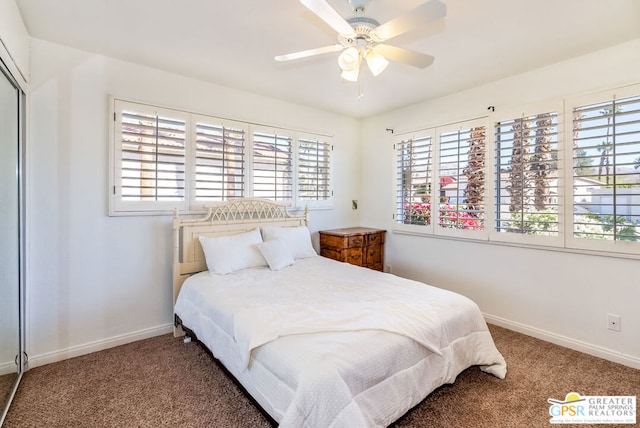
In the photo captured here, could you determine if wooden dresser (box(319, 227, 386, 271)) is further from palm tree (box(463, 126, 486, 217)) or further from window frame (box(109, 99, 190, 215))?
window frame (box(109, 99, 190, 215))

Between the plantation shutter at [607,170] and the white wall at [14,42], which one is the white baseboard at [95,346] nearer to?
the white wall at [14,42]

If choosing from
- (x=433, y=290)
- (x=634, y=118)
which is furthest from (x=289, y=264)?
(x=634, y=118)

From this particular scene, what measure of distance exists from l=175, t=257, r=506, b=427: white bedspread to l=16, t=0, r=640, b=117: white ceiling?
195 cm

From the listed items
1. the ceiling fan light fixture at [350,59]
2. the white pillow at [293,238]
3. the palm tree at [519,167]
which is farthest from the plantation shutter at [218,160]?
the palm tree at [519,167]

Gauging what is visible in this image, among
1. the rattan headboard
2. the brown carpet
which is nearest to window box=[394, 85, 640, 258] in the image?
the brown carpet

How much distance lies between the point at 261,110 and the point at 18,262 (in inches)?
103

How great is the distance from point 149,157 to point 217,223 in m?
0.89

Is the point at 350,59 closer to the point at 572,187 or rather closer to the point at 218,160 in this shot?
the point at 218,160

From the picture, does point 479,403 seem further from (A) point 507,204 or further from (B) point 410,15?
(B) point 410,15

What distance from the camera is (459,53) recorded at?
256 centimetres

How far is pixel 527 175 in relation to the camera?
293 centimetres

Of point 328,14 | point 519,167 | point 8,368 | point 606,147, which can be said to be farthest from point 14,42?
point 606,147

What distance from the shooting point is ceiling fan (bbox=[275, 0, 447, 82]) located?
5.00ft

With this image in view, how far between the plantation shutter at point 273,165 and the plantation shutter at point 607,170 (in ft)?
9.55
